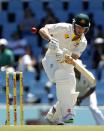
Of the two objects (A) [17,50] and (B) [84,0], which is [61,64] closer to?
(A) [17,50]

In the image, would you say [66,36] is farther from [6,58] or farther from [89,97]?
[6,58]

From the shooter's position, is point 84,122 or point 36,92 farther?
point 36,92

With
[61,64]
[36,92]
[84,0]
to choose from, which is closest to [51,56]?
[61,64]

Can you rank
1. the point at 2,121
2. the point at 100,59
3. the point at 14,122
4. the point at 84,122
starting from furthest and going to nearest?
the point at 100,59 → the point at 84,122 → the point at 2,121 → the point at 14,122

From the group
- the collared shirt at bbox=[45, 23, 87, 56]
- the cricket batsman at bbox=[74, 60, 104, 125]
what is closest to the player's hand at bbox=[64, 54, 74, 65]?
the collared shirt at bbox=[45, 23, 87, 56]

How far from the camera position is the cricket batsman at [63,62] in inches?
331

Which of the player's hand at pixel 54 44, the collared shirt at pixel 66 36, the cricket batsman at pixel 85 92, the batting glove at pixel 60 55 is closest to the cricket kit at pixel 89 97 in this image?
the cricket batsman at pixel 85 92

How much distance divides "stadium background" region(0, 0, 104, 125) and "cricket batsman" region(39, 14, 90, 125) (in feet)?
10.7

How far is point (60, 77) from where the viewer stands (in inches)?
332

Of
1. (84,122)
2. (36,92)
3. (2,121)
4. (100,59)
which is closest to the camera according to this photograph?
(2,121)

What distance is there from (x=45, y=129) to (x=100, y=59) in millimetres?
6665

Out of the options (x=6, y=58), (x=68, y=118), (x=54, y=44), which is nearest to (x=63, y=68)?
(x=54, y=44)

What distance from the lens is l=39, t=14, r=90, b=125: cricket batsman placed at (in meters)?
8.40

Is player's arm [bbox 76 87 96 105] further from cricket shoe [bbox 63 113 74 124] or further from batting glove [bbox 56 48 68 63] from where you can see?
batting glove [bbox 56 48 68 63]
